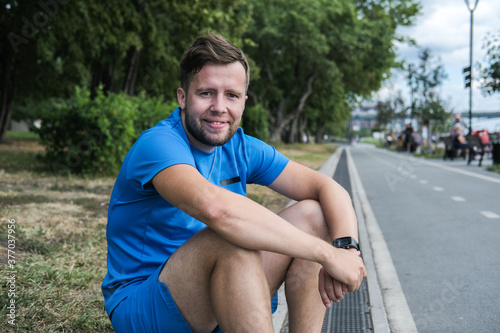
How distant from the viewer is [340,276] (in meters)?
2.32

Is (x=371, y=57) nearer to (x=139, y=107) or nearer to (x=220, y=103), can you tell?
(x=139, y=107)

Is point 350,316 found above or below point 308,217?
below

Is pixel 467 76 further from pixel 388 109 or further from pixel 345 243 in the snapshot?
pixel 388 109

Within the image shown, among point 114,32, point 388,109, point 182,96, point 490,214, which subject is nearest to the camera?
point 182,96

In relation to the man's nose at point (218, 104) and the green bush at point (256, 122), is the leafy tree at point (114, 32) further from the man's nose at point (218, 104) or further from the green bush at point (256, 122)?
the man's nose at point (218, 104)

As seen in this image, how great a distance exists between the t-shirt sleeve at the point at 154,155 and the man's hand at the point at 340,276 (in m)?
0.76

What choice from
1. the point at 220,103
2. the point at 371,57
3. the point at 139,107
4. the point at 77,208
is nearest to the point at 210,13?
the point at 139,107

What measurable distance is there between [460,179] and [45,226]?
11.2m

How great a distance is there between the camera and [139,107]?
11836mm

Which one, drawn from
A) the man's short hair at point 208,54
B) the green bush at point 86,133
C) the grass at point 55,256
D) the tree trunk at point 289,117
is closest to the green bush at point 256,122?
the tree trunk at point 289,117

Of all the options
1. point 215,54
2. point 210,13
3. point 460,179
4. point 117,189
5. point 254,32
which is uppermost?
point 254,32

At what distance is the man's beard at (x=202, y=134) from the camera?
2.49m

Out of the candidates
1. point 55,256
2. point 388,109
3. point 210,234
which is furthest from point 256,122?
point 388,109

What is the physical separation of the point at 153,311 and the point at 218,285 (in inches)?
11.9
